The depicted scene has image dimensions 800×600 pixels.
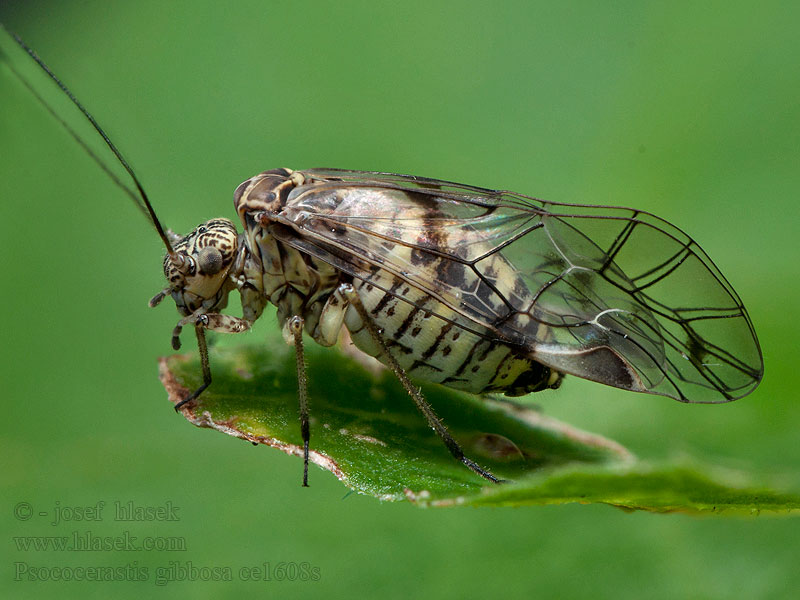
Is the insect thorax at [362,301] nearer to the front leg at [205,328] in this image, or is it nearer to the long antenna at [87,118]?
the front leg at [205,328]

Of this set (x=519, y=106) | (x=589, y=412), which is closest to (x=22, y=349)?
(x=589, y=412)

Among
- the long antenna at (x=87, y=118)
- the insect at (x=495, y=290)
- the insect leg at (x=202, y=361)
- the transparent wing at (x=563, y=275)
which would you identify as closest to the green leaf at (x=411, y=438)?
the insect leg at (x=202, y=361)

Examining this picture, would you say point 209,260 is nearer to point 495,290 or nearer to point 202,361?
point 202,361

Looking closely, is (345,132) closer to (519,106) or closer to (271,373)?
(519,106)

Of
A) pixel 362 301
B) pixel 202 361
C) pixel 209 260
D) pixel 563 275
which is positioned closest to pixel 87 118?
pixel 209 260

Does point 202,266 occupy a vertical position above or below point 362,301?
above
